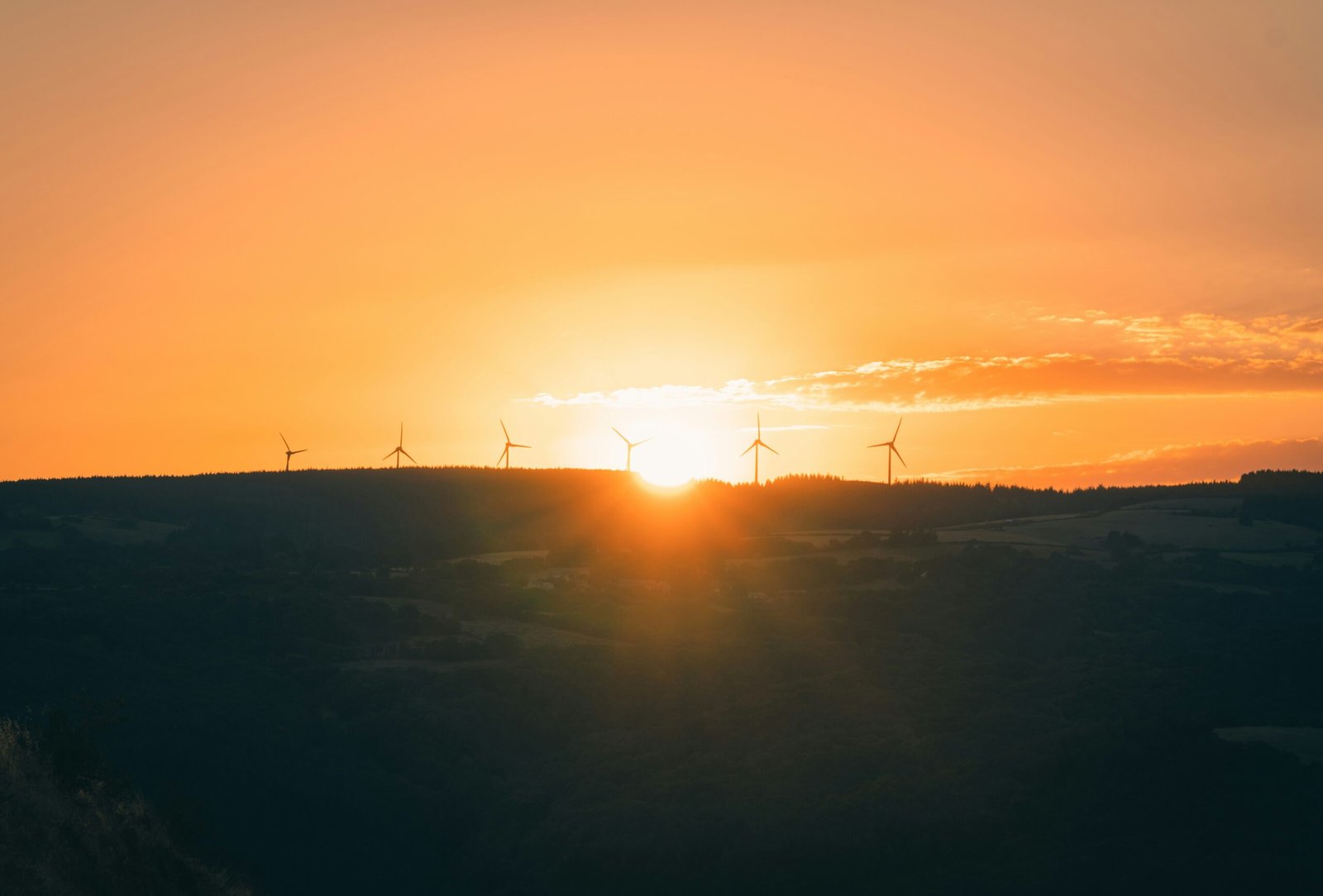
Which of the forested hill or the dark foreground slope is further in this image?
the forested hill

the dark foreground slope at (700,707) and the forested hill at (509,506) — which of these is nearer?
the dark foreground slope at (700,707)

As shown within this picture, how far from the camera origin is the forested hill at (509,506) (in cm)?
10175

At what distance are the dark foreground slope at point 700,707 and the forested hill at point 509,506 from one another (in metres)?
8.59

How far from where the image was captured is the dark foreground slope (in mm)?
40875

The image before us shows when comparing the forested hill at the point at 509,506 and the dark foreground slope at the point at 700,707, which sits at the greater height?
the forested hill at the point at 509,506

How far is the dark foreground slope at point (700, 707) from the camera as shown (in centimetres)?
4088

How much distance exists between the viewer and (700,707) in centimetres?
5641

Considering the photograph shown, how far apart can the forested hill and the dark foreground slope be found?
8595mm

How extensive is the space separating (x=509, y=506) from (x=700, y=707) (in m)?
71.5

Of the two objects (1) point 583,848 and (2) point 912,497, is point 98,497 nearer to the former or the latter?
(2) point 912,497

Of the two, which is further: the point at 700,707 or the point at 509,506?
the point at 509,506

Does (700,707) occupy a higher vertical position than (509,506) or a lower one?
lower

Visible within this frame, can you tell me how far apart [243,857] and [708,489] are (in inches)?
3310

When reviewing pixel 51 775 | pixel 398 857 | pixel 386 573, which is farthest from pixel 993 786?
pixel 386 573
